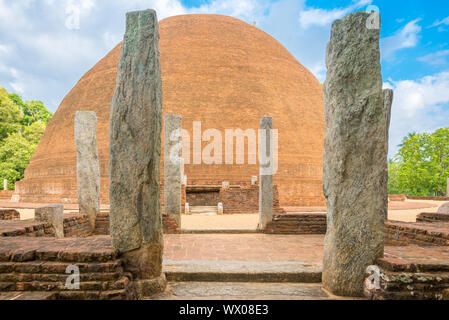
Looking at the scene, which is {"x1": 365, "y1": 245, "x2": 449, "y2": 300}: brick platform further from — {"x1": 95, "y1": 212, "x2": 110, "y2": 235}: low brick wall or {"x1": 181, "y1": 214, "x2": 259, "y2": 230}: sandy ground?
{"x1": 95, "y1": 212, "x2": 110, "y2": 235}: low brick wall

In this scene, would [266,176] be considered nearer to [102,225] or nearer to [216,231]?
[216,231]

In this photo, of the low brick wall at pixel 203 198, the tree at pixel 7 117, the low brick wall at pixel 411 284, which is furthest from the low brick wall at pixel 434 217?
the tree at pixel 7 117

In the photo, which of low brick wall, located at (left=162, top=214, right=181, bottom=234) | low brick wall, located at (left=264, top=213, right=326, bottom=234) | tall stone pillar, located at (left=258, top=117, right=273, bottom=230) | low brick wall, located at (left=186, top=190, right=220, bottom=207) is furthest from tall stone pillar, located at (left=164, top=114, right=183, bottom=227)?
low brick wall, located at (left=186, top=190, right=220, bottom=207)

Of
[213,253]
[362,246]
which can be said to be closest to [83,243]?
[213,253]

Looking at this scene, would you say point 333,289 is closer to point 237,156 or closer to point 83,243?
point 83,243

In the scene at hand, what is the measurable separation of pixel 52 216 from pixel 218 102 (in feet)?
47.2

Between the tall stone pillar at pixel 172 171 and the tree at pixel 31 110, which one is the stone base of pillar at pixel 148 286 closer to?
the tall stone pillar at pixel 172 171

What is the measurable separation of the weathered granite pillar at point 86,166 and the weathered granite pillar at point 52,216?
1.34 metres

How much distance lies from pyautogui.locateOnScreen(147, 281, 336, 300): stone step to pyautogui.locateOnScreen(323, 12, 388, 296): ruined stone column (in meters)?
0.29

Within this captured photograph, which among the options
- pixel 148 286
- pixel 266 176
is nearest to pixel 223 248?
pixel 148 286

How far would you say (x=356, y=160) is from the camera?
8.82ft

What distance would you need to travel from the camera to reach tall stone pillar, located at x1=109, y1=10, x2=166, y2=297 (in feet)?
8.96

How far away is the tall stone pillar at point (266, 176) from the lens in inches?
260
